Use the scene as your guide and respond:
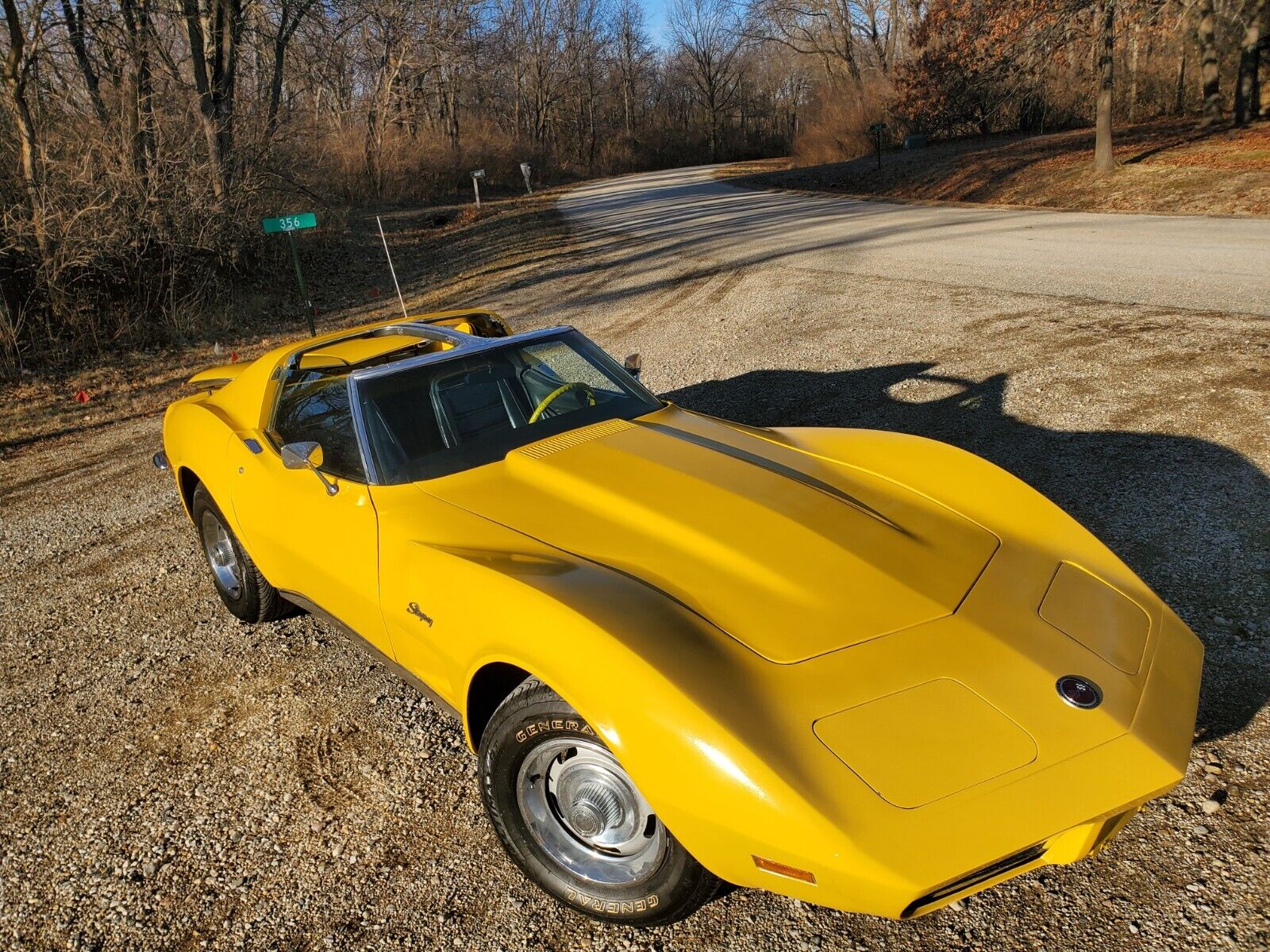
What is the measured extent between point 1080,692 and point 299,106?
99.4 ft

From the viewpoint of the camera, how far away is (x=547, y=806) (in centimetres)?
227

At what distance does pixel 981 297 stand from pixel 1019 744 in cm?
822

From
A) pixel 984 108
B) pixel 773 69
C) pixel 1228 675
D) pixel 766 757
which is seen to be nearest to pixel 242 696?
pixel 766 757

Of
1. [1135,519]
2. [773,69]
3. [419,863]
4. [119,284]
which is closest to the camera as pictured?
[419,863]

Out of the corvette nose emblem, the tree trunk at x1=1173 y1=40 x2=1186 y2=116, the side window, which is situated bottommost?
the corvette nose emblem

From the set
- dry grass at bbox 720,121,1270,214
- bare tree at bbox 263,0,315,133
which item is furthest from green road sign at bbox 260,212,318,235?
dry grass at bbox 720,121,1270,214

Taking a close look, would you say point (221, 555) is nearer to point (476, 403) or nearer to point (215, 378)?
point (215, 378)

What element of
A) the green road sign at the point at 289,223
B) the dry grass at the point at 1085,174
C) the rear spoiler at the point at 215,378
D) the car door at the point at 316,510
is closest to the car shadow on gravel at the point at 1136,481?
the car door at the point at 316,510

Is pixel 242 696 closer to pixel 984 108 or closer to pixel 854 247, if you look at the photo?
pixel 854 247

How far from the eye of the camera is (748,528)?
2.49m

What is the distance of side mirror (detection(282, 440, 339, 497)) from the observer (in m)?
3.02

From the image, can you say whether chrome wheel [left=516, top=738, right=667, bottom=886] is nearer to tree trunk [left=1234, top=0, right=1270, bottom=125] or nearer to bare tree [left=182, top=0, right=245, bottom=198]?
bare tree [left=182, top=0, right=245, bottom=198]

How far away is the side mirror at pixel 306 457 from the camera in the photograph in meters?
3.02

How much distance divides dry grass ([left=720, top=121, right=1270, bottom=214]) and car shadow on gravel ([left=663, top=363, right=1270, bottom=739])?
12.1 meters
